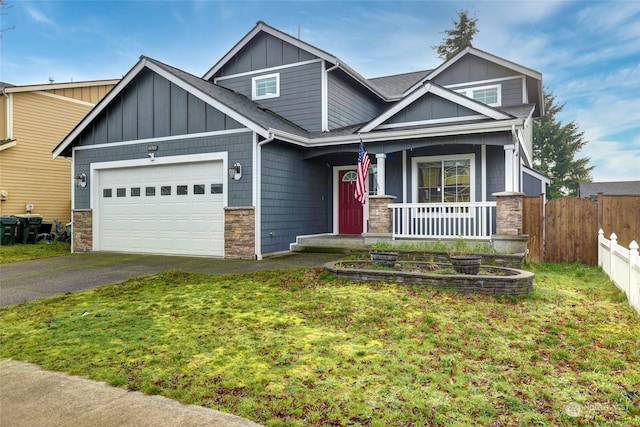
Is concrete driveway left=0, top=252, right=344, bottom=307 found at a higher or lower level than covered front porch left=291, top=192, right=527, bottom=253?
lower

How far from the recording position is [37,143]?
16781 millimetres

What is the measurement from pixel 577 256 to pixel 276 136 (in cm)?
773

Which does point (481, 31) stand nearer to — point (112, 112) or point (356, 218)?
point (356, 218)

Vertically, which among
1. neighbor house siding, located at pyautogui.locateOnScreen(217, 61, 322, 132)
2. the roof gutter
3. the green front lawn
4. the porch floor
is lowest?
the green front lawn

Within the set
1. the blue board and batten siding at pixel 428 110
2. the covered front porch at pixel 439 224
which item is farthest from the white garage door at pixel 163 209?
the blue board and batten siding at pixel 428 110

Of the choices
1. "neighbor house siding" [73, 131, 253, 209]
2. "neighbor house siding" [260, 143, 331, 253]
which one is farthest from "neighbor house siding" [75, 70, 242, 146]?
"neighbor house siding" [260, 143, 331, 253]

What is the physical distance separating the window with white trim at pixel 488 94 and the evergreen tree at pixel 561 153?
27024mm

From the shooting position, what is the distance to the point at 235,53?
48.2 feet

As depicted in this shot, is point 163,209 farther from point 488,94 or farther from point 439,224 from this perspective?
point 488,94

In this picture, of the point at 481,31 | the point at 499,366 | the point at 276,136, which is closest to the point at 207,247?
the point at 276,136

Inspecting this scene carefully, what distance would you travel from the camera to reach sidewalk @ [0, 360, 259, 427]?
2842 mm

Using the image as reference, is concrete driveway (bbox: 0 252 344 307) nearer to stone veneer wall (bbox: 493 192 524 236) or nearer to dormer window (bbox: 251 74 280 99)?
stone veneer wall (bbox: 493 192 524 236)

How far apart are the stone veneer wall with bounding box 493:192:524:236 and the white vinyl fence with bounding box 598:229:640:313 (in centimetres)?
166

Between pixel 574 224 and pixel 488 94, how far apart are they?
20.0 feet
